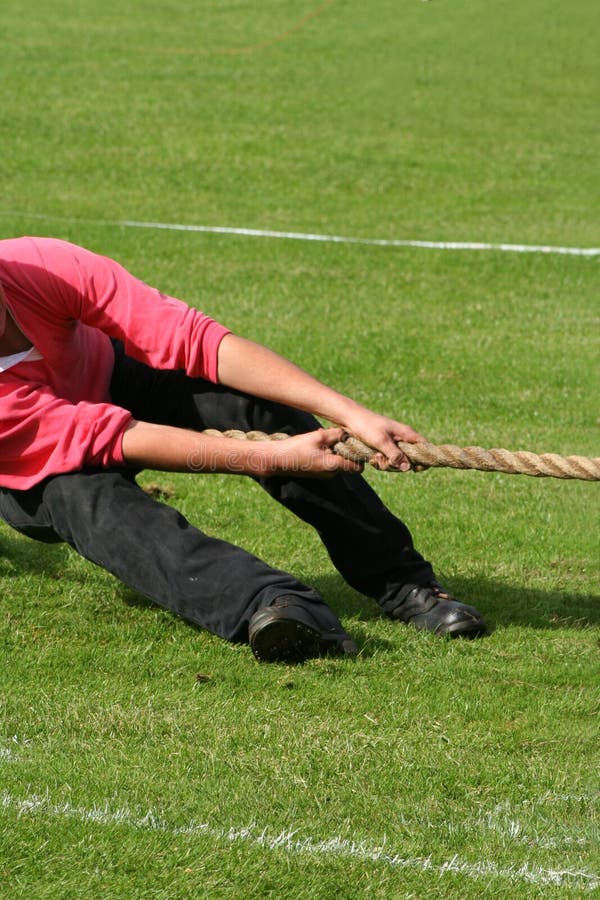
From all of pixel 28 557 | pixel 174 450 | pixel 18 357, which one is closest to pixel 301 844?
pixel 174 450

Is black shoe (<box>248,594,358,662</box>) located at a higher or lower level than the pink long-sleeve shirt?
lower

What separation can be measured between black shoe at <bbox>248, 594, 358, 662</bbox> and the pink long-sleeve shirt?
0.69 m

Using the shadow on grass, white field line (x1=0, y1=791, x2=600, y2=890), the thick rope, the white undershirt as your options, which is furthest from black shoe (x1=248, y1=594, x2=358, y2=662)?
the shadow on grass

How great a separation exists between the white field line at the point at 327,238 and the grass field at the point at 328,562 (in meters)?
0.14

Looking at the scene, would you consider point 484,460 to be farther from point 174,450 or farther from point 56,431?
point 56,431

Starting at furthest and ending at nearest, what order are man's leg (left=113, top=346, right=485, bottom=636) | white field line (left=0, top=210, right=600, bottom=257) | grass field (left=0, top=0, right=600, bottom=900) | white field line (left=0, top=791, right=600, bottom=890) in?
white field line (left=0, top=210, right=600, bottom=257)
man's leg (left=113, top=346, right=485, bottom=636)
grass field (left=0, top=0, right=600, bottom=900)
white field line (left=0, top=791, right=600, bottom=890)

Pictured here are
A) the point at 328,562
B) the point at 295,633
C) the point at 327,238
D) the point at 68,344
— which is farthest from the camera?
the point at 327,238

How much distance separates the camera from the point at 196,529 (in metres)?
4.21

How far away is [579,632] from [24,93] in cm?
1467

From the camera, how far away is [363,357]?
27.8 feet

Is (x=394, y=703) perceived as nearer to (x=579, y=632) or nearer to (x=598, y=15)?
(x=579, y=632)

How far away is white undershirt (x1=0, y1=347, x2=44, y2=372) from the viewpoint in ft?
13.7

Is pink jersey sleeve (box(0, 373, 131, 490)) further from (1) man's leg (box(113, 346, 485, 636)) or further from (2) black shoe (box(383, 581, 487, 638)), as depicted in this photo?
(2) black shoe (box(383, 581, 487, 638))

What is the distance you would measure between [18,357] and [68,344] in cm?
29
